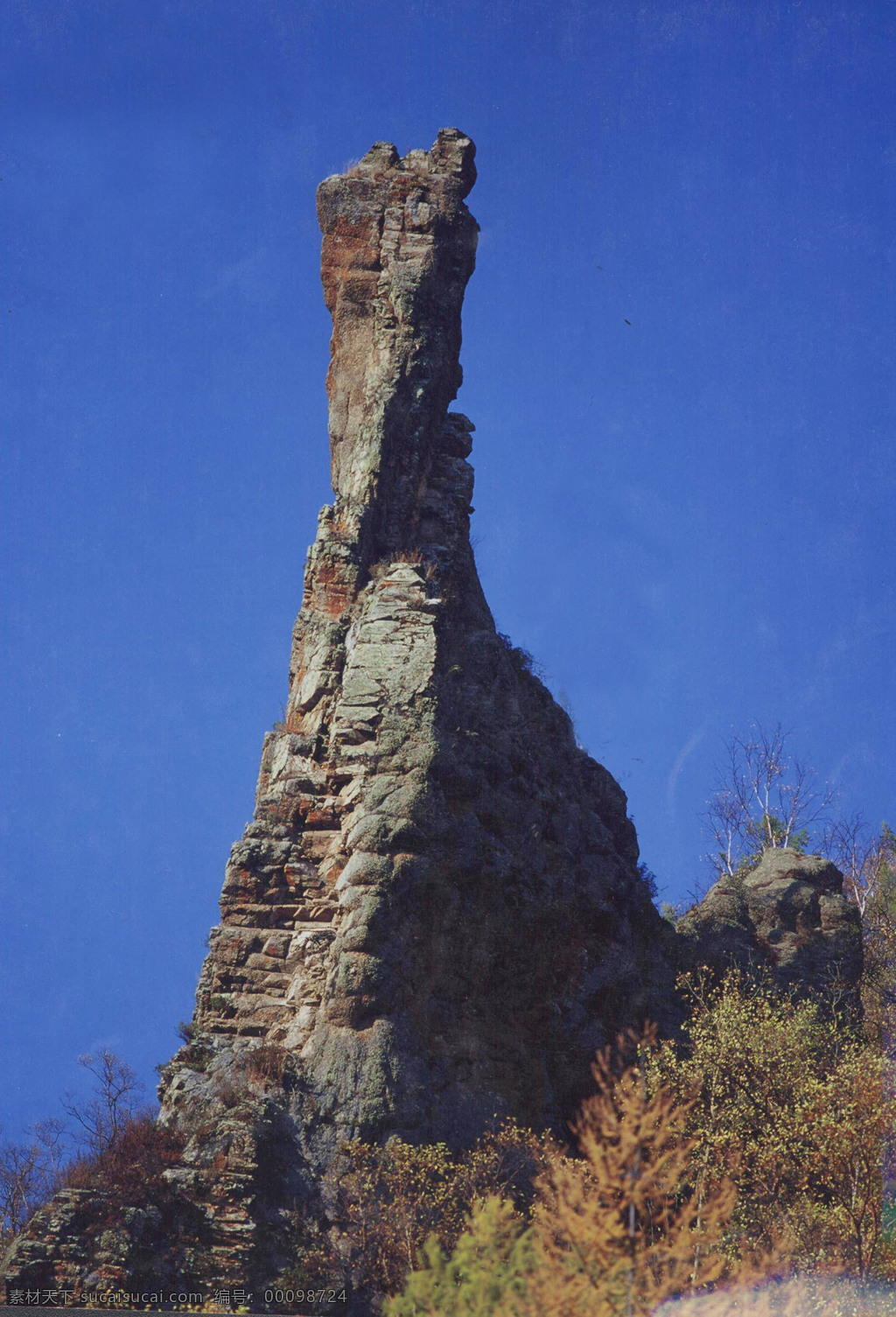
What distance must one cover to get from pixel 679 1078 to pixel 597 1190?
5.96 metres

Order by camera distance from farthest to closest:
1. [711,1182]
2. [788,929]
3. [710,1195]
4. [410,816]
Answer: [788,929] → [410,816] → [710,1195] → [711,1182]

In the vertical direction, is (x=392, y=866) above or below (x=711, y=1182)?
above

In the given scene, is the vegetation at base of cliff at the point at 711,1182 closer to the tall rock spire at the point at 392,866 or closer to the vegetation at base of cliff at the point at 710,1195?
the vegetation at base of cliff at the point at 710,1195

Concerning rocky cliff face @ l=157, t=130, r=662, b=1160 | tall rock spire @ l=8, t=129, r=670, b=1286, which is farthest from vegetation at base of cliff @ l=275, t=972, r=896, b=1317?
rocky cliff face @ l=157, t=130, r=662, b=1160

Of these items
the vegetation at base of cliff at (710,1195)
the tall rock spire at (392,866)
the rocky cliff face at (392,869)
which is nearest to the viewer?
the vegetation at base of cliff at (710,1195)

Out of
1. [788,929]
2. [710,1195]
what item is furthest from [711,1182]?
[788,929]

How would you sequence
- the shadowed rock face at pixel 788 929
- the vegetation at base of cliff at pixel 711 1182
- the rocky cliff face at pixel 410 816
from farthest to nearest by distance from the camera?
1. the shadowed rock face at pixel 788 929
2. the rocky cliff face at pixel 410 816
3. the vegetation at base of cliff at pixel 711 1182

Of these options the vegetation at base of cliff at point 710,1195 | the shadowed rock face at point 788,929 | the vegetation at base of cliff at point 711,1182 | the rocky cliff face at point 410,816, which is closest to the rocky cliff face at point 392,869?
the rocky cliff face at point 410,816

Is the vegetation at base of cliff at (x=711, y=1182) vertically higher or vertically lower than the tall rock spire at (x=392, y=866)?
lower

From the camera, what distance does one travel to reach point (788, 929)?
142 ft

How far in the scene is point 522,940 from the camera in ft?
105

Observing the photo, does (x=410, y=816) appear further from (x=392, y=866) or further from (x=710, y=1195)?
(x=710, y=1195)

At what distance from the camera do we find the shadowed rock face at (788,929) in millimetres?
41031

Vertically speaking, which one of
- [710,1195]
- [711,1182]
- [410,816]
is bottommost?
[710,1195]
